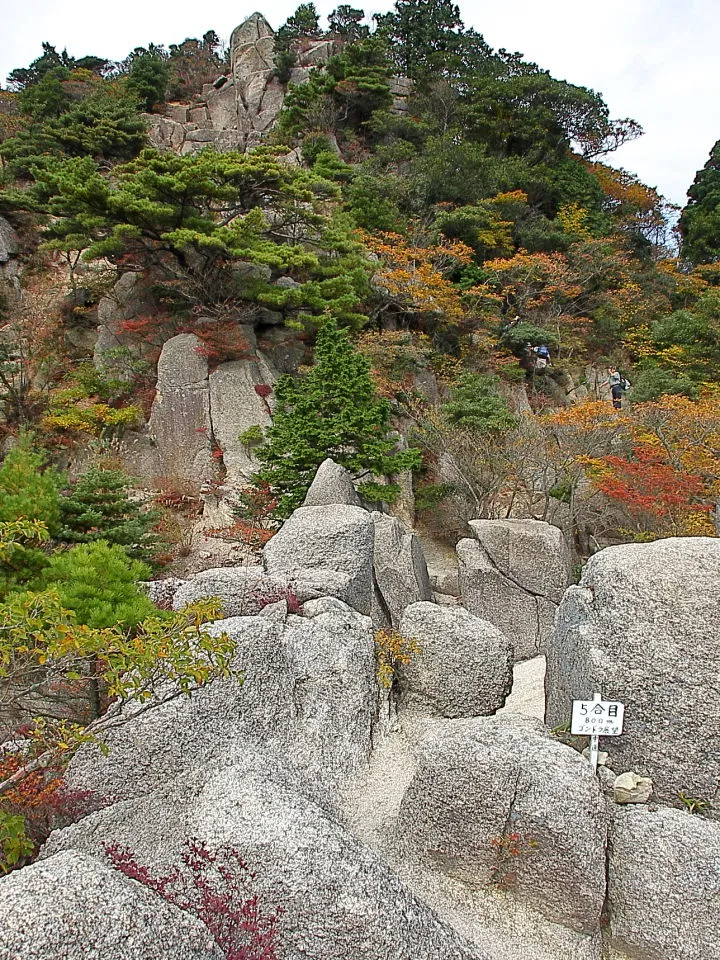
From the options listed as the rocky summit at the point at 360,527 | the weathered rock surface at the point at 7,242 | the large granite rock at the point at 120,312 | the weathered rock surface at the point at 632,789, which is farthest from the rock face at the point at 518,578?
the weathered rock surface at the point at 7,242

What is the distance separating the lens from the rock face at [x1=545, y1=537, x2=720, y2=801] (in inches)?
184

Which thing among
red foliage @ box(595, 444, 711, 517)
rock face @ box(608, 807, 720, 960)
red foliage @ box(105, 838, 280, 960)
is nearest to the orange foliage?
red foliage @ box(595, 444, 711, 517)

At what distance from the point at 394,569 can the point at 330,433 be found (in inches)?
100.0

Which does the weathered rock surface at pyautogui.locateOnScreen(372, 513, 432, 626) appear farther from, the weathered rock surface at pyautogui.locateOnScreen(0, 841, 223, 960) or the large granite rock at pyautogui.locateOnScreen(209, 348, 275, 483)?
the weathered rock surface at pyautogui.locateOnScreen(0, 841, 223, 960)

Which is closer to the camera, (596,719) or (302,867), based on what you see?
(302,867)

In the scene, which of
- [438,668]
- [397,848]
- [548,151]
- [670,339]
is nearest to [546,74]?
[548,151]

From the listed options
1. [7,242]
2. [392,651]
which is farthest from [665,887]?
[7,242]

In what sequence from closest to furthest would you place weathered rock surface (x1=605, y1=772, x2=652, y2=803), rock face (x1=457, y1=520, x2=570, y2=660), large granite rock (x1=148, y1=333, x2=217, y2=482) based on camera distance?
weathered rock surface (x1=605, y1=772, x2=652, y2=803)
rock face (x1=457, y1=520, x2=570, y2=660)
large granite rock (x1=148, y1=333, x2=217, y2=482)

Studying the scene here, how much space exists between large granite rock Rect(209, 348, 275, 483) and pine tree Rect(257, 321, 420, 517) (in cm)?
366

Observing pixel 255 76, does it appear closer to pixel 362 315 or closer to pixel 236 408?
pixel 362 315

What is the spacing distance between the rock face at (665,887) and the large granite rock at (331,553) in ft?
11.3

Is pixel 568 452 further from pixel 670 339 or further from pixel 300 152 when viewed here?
pixel 300 152

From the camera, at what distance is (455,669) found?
21.9 feet

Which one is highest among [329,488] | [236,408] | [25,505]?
[236,408]
